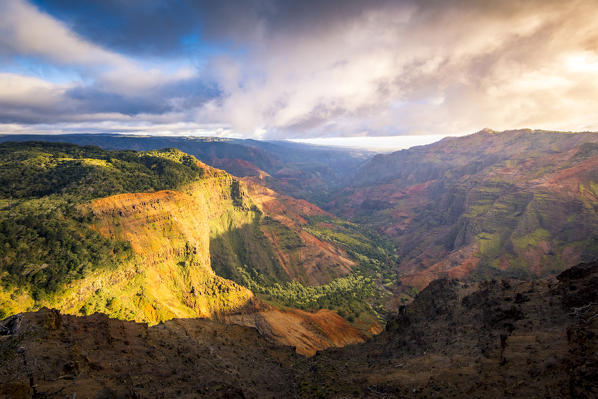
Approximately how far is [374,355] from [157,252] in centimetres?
6425

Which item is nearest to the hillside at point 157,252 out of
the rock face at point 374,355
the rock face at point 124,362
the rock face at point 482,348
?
the rock face at point 124,362

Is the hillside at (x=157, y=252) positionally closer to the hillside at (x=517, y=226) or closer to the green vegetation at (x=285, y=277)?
the green vegetation at (x=285, y=277)

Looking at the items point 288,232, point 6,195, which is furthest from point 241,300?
point 6,195

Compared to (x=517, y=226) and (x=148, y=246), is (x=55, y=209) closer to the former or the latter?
(x=148, y=246)

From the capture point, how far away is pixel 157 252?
75375 mm

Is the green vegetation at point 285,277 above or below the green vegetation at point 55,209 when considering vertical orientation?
below

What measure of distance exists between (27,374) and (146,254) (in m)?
52.1

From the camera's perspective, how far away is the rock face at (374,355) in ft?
72.9

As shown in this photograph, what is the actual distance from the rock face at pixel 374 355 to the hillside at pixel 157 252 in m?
20.5

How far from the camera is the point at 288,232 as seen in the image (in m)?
145

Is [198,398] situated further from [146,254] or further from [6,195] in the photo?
[6,195]

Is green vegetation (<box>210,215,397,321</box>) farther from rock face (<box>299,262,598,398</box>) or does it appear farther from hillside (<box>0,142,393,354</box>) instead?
rock face (<box>299,262,598,398</box>)

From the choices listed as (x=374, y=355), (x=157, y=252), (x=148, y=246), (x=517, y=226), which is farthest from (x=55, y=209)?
(x=517, y=226)

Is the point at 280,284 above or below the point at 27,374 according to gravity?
below
